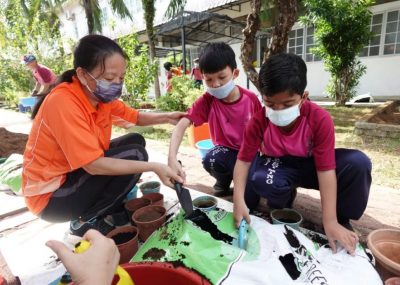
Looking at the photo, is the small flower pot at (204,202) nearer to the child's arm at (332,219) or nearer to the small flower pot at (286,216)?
the small flower pot at (286,216)

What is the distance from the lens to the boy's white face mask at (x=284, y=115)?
1.45 metres

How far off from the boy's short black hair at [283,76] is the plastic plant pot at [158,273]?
36.9 inches

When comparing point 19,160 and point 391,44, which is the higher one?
point 391,44

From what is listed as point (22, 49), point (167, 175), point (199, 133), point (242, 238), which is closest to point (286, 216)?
point (242, 238)

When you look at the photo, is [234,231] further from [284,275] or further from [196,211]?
[284,275]

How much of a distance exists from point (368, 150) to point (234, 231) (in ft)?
9.21

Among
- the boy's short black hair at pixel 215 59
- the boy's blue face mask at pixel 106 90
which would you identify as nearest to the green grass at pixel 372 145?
the boy's short black hair at pixel 215 59

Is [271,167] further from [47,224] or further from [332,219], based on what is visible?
[47,224]

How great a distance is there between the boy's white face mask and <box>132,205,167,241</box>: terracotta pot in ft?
2.91

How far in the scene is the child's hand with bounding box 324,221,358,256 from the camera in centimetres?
125

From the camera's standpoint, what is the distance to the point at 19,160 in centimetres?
261

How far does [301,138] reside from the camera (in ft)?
5.31

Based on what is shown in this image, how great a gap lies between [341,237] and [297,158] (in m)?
0.55

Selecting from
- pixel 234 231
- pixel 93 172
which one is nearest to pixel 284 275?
pixel 234 231
